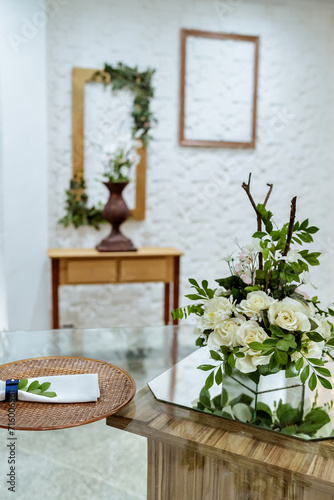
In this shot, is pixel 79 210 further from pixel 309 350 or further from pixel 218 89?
pixel 309 350

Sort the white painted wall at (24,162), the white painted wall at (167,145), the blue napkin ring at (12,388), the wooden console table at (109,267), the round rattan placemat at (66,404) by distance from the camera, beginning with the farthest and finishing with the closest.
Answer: the white painted wall at (167,145) < the wooden console table at (109,267) < the white painted wall at (24,162) < the blue napkin ring at (12,388) < the round rattan placemat at (66,404)

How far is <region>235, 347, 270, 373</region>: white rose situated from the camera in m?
1.18

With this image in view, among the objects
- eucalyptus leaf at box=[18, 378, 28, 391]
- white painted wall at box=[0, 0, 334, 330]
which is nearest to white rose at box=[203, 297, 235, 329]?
eucalyptus leaf at box=[18, 378, 28, 391]

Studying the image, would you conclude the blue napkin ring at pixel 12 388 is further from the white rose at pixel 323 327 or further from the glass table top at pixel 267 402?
the white rose at pixel 323 327

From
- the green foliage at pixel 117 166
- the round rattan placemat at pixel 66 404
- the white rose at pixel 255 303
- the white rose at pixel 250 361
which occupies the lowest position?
the round rattan placemat at pixel 66 404

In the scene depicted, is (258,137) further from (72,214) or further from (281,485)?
(281,485)

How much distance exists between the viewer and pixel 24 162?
3.72m

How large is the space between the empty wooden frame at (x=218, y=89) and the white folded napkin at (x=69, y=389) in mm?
3370

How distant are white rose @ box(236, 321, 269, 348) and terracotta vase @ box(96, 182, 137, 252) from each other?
2.76 metres

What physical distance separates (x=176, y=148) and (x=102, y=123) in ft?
2.18

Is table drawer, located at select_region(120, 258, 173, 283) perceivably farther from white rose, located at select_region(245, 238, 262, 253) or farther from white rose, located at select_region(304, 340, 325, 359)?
white rose, located at select_region(304, 340, 325, 359)

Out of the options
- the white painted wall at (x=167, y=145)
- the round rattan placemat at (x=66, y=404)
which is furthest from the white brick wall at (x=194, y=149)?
the round rattan placemat at (x=66, y=404)

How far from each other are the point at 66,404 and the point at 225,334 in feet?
1.35

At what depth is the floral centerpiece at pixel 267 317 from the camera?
1.17 m
